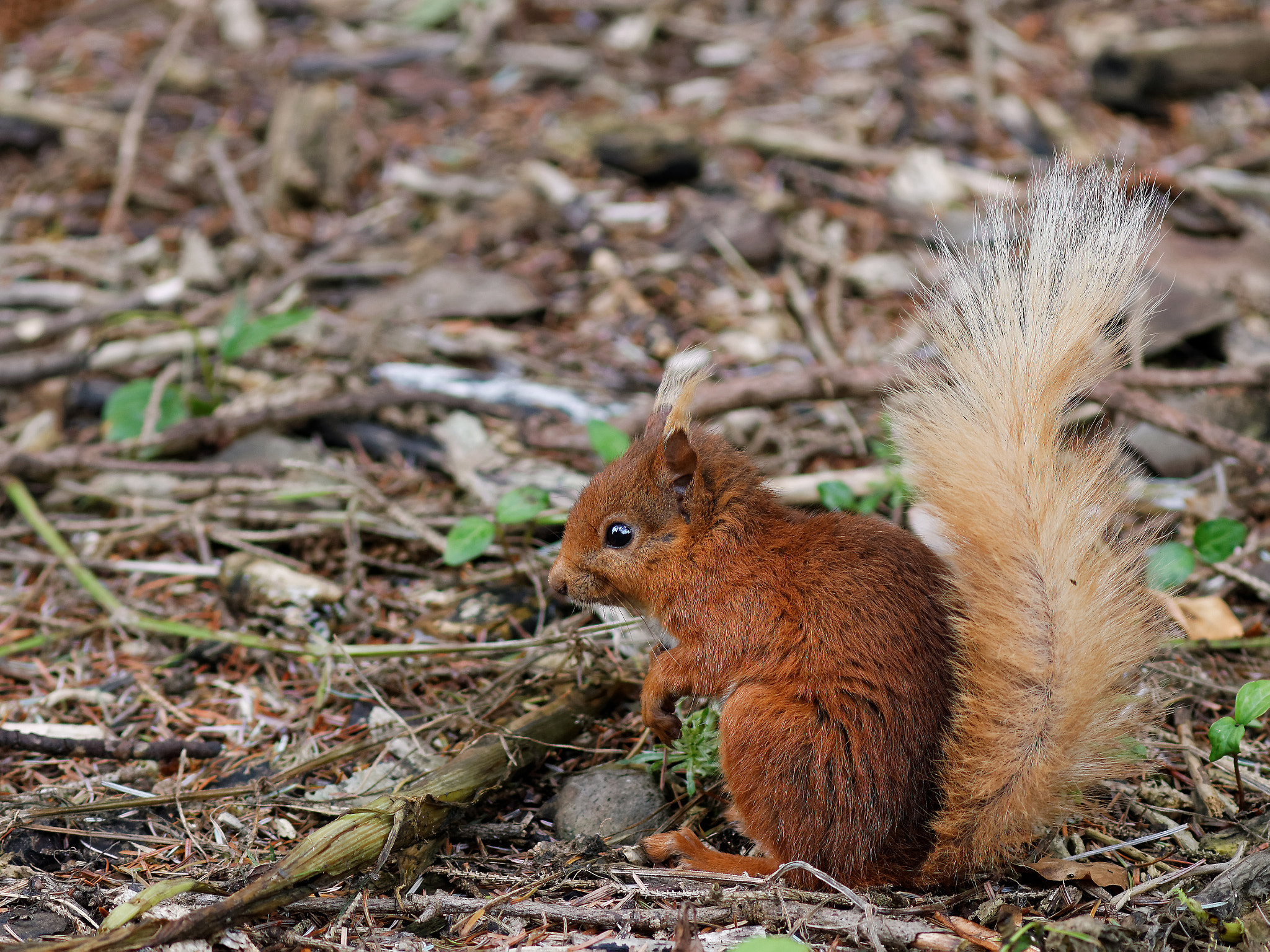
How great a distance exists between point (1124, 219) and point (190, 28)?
5.99m

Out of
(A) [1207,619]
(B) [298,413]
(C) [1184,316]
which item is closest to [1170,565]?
(A) [1207,619]

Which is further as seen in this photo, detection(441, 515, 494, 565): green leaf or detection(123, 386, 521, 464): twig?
detection(123, 386, 521, 464): twig

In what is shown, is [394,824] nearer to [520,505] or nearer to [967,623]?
[520,505]

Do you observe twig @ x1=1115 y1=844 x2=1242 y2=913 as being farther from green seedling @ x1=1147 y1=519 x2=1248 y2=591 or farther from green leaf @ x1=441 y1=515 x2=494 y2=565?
green leaf @ x1=441 y1=515 x2=494 y2=565

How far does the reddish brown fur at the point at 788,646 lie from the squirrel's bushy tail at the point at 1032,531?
0.32 ft

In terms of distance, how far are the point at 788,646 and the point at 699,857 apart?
46 centimetres

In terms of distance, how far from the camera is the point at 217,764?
246 centimetres

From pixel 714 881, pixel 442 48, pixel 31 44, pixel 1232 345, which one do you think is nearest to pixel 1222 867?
pixel 714 881

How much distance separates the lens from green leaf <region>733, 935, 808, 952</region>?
1544 millimetres

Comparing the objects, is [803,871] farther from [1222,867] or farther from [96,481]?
[96,481]

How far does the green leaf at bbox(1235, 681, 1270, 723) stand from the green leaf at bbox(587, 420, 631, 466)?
1.54m

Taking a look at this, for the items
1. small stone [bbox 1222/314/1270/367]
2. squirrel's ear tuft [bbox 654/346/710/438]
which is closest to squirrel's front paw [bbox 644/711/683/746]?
squirrel's ear tuft [bbox 654/346/710/438]

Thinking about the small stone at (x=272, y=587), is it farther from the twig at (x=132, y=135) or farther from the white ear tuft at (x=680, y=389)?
the twig at (x=132, y=135)

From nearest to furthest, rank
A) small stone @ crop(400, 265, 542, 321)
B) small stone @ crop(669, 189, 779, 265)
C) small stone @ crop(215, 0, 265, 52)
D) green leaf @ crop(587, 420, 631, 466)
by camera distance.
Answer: green leaf @ crop(587, 420, 631, 466) < small stone @ crop(400, 265, 542, 321) < small stone @ crop(669, 189, 779, 265) < small stone @ crop(215, 0, 265, 52)
